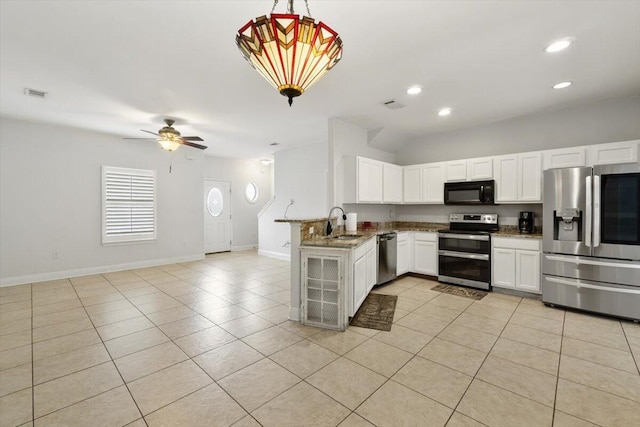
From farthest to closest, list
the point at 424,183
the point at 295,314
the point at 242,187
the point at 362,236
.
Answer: the point at 242,187 → the point at 424,183 → the point at 362,236 → the point at 295,314

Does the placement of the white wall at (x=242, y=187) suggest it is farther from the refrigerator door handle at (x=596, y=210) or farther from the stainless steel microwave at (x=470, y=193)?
the refrigerator door handle at (x=596, y=210)

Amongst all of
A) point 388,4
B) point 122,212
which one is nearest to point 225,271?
point 122,212

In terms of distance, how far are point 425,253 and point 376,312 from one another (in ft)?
6.61

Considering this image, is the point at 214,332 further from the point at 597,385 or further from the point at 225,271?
the point at 597,385

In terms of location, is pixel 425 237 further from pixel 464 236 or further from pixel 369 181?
pixel 369 181

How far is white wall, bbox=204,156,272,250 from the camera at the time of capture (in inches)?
329

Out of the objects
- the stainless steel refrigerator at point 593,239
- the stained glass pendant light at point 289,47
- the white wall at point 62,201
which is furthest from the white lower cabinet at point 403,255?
the white wall at point 62,201

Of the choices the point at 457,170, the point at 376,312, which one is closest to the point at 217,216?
the point at 376,312

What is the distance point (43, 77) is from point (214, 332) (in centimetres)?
357

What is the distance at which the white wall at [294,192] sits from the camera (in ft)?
21.4

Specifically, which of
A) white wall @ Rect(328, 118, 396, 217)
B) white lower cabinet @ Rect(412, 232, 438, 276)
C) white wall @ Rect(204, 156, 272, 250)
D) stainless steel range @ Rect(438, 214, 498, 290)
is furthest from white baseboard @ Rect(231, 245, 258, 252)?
stainless steel range @ Rect(438, 214, 498, 290)

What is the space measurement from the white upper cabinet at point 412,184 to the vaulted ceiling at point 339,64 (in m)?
1.03

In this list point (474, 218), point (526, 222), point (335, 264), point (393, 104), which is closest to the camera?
point (335, 264)

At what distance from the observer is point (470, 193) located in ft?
15.9
